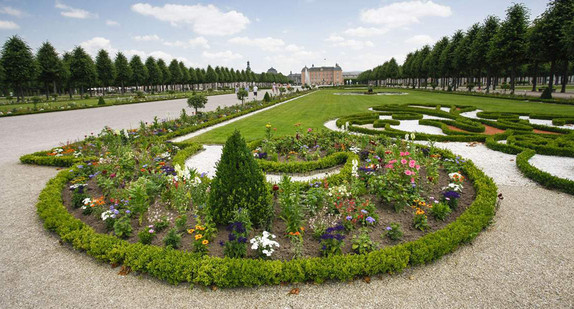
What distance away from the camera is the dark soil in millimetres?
4484

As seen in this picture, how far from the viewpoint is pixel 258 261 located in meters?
3.92

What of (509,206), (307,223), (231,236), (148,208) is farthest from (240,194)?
(509,206)

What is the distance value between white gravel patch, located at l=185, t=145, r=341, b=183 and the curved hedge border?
318 centimetres

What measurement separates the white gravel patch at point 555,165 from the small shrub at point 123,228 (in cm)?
1021

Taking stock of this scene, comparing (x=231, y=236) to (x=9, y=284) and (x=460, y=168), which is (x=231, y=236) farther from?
(x=460, y=168)

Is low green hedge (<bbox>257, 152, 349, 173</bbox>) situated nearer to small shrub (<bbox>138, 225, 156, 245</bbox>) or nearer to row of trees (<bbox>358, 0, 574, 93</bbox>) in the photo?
small shrub (<bbox>138, 225, 156, 245</bbox>)

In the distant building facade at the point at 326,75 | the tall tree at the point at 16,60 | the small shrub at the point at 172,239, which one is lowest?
the small shrub at the point at 172,239

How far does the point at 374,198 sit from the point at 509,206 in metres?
2.75

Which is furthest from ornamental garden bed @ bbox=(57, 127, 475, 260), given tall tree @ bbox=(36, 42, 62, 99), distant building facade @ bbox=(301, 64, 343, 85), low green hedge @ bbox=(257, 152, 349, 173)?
distant building facade @ bbox=(301, 64, 343, 85)

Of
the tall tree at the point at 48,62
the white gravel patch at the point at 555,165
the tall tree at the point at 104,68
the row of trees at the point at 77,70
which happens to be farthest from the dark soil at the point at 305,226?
the tall tree at the point at 104,68

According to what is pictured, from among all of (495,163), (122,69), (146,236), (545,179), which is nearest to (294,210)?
(146,236)

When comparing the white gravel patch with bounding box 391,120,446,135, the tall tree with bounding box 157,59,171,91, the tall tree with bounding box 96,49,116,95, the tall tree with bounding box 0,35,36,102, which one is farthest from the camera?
the tall tree with bounding box 157,59,171,91

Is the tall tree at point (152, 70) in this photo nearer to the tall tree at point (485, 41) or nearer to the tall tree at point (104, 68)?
the tall tree at point (104, 68)

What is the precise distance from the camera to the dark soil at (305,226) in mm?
4484
